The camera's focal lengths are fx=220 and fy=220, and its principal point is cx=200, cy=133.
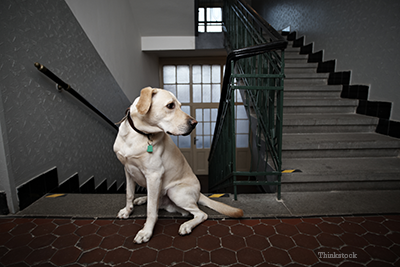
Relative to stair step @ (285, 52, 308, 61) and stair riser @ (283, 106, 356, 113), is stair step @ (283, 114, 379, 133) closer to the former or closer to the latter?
stair riser @ (283, 106, 356, 113)

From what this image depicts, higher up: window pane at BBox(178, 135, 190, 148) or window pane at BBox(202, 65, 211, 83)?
window pane at BBox(202, 65, 211, 83)

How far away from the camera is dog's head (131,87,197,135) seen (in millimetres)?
1172

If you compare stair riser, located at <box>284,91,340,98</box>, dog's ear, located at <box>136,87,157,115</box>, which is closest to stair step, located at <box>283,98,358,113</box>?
stair riser, located at <box>284,91,340,98</box>

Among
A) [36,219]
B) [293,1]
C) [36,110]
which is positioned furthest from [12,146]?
[293,1]

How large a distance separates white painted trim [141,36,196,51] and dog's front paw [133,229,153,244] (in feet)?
15.1

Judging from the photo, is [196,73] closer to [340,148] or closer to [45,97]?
[340,148]

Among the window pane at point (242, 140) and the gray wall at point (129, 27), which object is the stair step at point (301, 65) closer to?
the gray wall at point (129, 27)

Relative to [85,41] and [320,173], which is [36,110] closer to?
[85,41]

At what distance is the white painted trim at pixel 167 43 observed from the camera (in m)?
5.06

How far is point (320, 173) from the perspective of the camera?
200cm

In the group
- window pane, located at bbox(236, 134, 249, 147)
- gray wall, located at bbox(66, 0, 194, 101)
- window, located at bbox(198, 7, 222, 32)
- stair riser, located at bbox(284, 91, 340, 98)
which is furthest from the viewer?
window pane, located at bbox(236, 134, 249, 147)

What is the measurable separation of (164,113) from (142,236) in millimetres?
736

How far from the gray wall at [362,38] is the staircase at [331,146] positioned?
0.38m

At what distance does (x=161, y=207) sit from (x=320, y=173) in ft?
4.73
